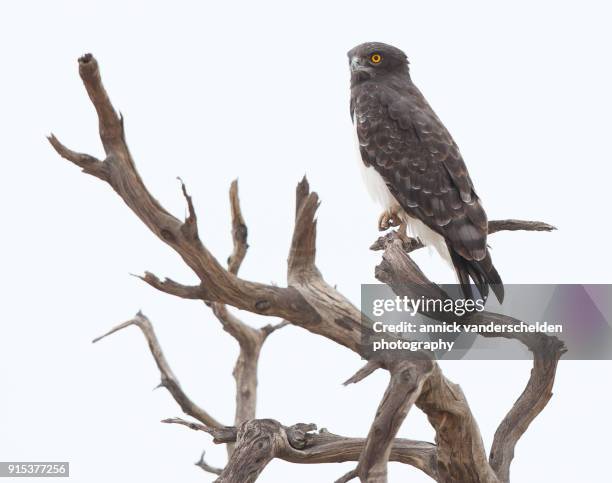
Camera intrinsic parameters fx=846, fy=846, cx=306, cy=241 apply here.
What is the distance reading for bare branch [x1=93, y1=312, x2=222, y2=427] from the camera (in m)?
5.98

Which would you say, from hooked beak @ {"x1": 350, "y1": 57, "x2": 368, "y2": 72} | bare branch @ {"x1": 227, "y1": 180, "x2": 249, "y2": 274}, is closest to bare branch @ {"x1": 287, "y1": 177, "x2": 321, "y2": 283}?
bare branch @ {"x1": 227, "y1": 180, "x2": 249, "y2": 274}

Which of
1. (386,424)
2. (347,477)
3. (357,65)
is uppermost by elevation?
(357,65)

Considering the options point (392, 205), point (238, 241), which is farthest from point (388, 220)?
point (238, 241)

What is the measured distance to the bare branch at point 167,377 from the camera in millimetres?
5977

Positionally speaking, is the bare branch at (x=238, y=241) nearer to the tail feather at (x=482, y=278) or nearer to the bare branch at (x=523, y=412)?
the tail feather at (x=482, y=278)

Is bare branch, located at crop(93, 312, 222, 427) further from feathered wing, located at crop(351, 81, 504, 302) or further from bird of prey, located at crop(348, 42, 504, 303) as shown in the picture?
feathered wing, located at crop(351, 81, 504, 302)

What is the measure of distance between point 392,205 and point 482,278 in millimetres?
908

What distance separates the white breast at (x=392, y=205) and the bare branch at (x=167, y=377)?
1.88 metres

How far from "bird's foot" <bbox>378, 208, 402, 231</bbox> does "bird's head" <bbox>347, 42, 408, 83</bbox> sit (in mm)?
938

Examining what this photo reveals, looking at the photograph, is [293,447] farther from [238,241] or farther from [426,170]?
[426,170]

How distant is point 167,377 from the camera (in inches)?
235

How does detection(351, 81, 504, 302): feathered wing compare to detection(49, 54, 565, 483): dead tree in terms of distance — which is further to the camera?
detection(351, 81, 504, 302): feathered wing

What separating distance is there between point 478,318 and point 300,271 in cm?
100

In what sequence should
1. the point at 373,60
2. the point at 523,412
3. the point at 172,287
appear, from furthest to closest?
the point at 373,60
the point at 523,412
the point at 172,287
